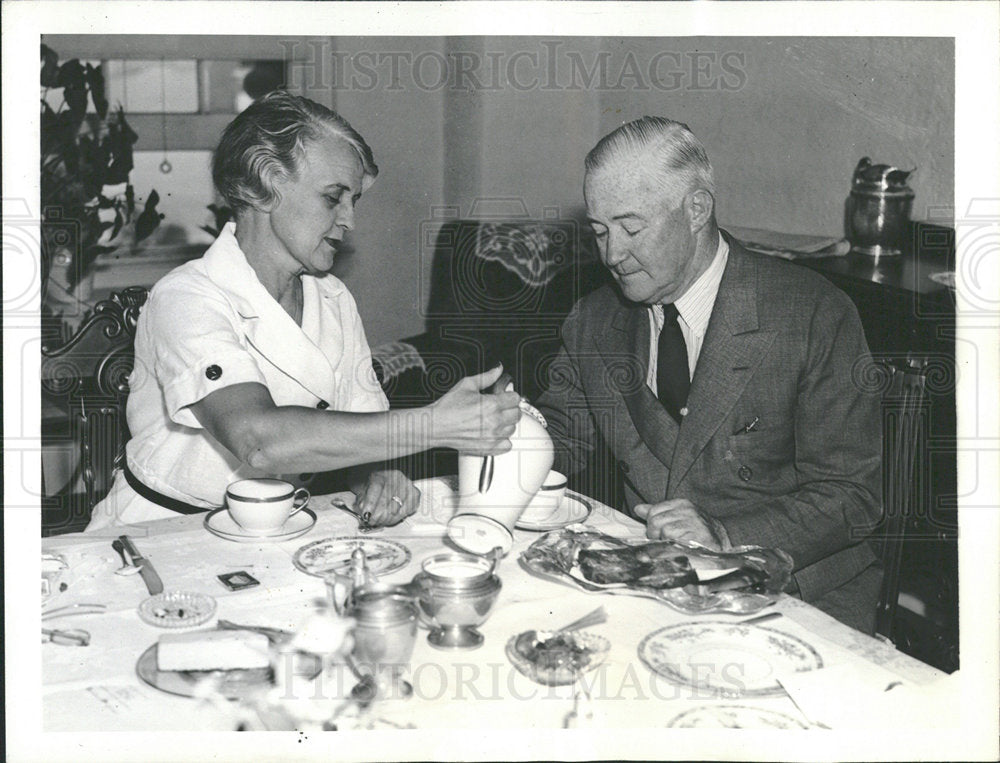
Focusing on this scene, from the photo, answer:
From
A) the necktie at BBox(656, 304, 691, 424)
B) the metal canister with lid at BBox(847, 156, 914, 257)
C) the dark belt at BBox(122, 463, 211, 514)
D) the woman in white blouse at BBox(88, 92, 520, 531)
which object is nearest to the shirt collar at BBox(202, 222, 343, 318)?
the woman in white blouse at BBox(88, 92, 520, 531)

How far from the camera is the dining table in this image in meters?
1.20

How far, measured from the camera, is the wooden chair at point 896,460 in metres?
1.82

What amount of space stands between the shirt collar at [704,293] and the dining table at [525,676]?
0.77m

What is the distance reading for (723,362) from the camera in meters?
1.95

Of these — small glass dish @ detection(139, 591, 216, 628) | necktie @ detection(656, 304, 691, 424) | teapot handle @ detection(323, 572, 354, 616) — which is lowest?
small glass dish @ detection(139, 591, 216, 628)

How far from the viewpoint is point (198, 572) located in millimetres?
1495

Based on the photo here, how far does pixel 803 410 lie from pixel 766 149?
47.2 inches

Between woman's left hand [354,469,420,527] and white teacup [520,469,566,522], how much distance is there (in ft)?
0.71

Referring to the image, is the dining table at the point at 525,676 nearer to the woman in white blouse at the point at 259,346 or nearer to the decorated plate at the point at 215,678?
the decorated plate at the point at 215,678

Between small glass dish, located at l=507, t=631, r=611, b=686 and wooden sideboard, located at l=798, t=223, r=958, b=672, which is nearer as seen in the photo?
small glass dish, located at l=507, t=631, r=611, b=686

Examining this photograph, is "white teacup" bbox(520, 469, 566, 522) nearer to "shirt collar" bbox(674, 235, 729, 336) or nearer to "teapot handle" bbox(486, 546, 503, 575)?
"teapot handle" bbox(486, 546, 503, 575)

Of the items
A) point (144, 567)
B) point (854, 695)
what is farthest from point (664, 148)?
point (144, 567)

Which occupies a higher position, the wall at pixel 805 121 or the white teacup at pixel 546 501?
the wall at pixel 805 121

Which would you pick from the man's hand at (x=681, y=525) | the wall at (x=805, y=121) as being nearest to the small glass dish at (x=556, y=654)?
the man's hand at (x=681, y=525)
